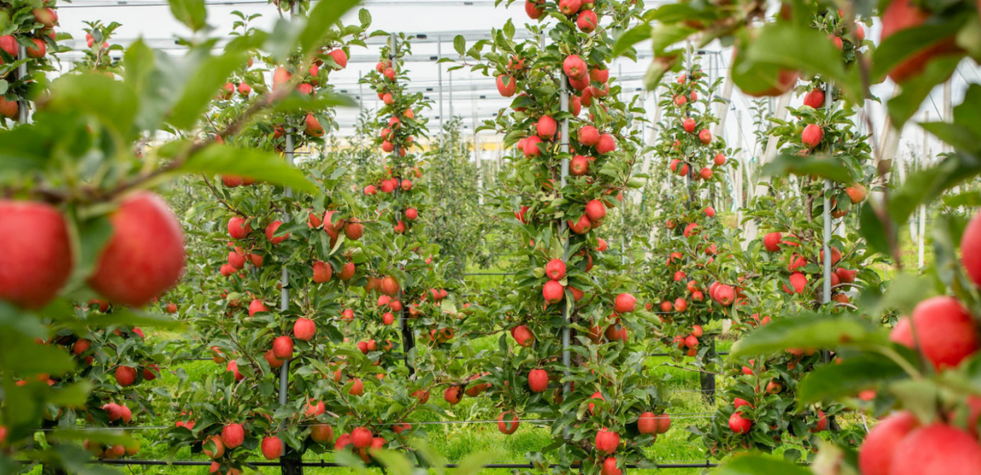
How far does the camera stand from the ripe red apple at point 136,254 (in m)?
0.41

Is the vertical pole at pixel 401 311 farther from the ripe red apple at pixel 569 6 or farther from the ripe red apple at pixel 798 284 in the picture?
the ripe red apple at pixel 798 284

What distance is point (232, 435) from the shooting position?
7.60 feet

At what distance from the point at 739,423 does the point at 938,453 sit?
2298 mm

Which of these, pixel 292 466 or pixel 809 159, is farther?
pixel 292 466

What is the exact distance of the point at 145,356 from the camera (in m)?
2.78

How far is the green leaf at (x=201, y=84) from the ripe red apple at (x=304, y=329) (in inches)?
84.1

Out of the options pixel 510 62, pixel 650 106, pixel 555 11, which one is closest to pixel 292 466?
pixel 510 62

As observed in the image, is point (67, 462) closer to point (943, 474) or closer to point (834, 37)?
point (943, 474)

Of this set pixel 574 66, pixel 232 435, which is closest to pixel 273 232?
pixel 232 435

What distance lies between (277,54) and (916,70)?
0.46 metres

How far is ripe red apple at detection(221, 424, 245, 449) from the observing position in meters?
2.32

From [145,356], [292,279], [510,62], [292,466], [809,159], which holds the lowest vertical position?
[292,466]

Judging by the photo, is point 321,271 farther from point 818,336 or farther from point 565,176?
point 818,336

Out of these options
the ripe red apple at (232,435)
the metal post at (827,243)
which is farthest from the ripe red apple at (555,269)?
the ripe red apple at (232,435)
